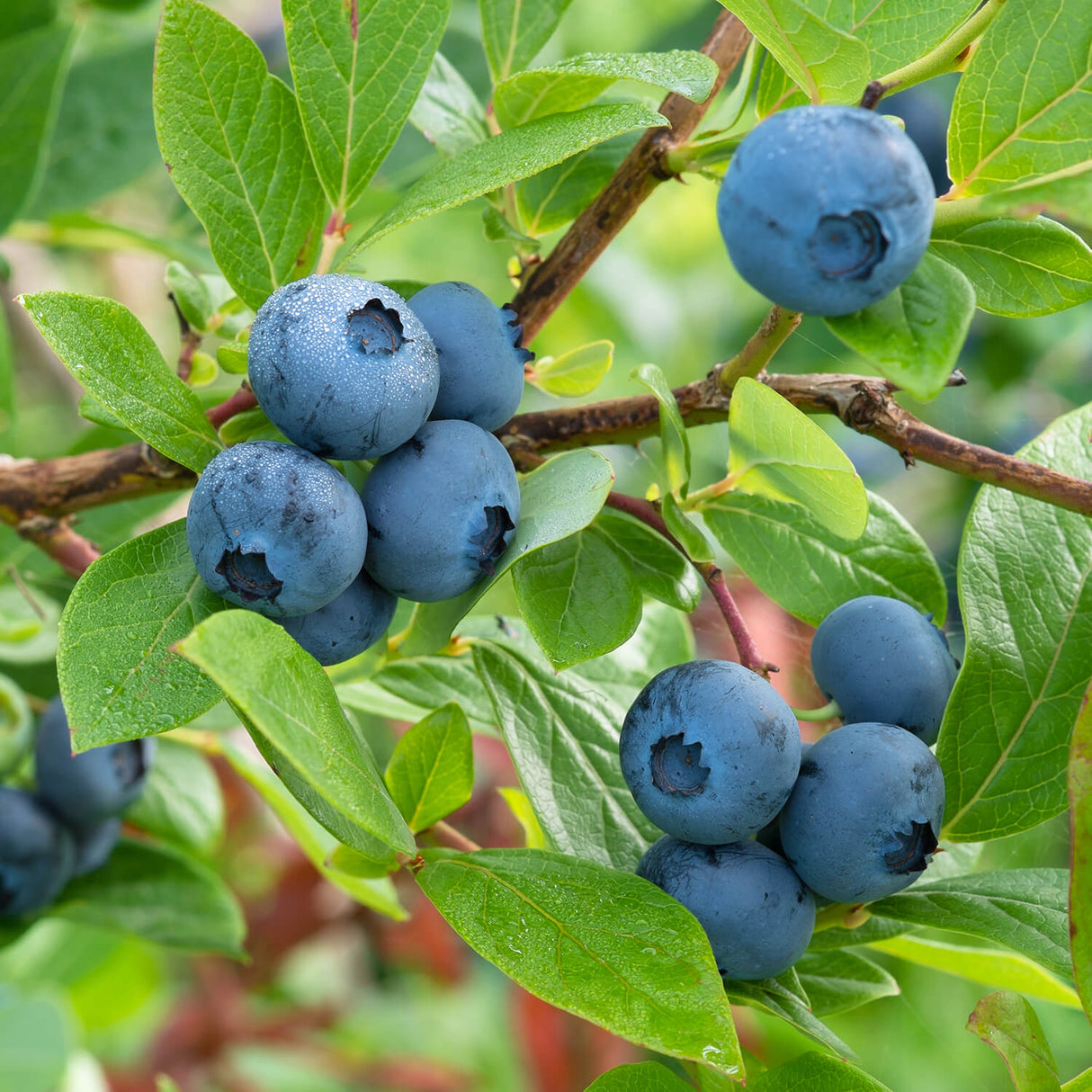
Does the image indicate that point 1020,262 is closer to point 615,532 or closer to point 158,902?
point 615,532

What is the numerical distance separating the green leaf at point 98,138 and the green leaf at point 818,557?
1.12m

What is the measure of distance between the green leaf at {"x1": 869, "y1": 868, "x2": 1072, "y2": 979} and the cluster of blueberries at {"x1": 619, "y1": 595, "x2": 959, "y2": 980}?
6 centimetres

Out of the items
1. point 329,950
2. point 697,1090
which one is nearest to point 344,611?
point 697,1090

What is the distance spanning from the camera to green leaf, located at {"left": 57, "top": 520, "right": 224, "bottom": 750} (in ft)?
1.93

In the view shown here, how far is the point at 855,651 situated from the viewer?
776 millimetres

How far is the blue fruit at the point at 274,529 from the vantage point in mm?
584

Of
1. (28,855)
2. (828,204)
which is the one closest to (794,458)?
(828,204)

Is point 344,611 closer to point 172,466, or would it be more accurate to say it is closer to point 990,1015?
point 172,466

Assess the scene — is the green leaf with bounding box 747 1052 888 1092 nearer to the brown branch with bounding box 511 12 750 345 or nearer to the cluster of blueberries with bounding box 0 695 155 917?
the brown branch with bounding box 511 12 750 345

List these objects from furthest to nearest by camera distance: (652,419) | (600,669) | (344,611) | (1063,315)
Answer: (1063,315)
(600,669)
(652,419)
(344,611)

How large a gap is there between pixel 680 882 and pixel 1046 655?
1.05ft

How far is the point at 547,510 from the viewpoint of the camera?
0.64 m

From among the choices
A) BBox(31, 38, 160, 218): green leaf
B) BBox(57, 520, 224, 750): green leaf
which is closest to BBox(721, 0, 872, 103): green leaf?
BBox(57, 520, 224, 750): green leaf

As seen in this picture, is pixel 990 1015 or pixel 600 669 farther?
pixel 600 669
